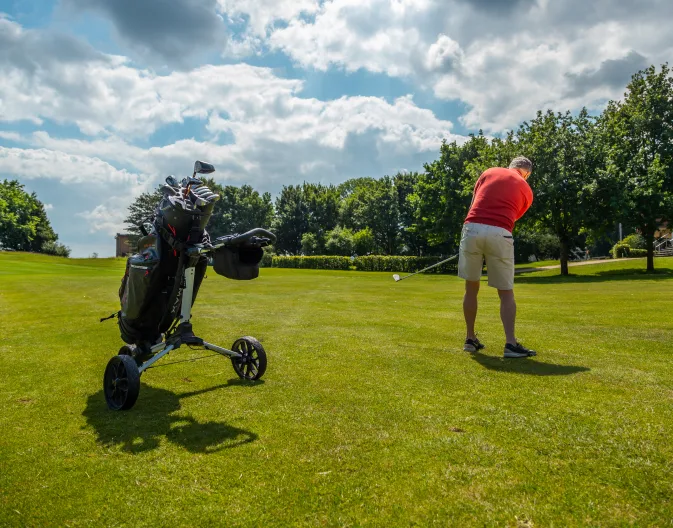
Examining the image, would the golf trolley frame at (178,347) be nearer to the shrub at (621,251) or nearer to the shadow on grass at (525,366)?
the shadow on grass at (525,366)

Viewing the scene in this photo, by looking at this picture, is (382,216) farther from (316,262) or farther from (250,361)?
(250,361)

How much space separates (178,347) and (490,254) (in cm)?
411

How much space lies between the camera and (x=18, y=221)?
86500 mm

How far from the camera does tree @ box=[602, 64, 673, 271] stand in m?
35.8

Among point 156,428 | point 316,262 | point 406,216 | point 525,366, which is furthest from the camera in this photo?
point 406,216

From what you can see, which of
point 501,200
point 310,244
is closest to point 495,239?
point 501,200

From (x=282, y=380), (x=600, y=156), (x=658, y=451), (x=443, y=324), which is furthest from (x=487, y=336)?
(x=600, y=156)

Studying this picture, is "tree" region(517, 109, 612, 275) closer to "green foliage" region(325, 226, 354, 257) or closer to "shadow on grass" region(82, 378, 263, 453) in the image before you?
"shadow on grass" region(82, 378, 263, 453)

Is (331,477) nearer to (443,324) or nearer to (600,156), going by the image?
(443,324)

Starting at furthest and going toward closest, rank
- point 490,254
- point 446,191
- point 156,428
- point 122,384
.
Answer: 1. point 446,191
2. point 490,254
3. point 122,384
4. point 156,428

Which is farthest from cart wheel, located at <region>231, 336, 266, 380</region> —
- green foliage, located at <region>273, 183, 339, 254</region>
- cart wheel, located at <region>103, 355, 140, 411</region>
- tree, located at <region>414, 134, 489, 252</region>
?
green foliage, located at <region>273, 183, 339, 254</region>

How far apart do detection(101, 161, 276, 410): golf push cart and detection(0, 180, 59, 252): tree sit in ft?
259

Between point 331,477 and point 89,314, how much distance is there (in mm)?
10252

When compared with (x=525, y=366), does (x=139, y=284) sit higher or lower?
higher
